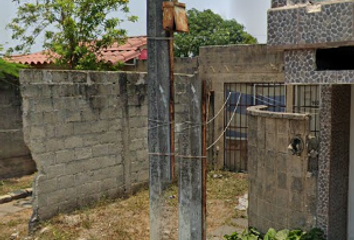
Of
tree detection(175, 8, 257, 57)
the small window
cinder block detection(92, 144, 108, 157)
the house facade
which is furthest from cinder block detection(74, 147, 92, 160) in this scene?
tree detection(175, 8, 257, 57)

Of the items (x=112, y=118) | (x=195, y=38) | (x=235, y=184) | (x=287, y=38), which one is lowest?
(x=235, y=184)

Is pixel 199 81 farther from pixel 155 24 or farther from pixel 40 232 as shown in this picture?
pixel 40 232

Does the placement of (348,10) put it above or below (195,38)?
below

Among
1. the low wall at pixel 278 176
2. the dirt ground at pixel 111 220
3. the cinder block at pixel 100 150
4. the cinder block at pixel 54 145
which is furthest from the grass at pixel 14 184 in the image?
the low wall at pixel 278 176

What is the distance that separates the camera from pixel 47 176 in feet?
22.1

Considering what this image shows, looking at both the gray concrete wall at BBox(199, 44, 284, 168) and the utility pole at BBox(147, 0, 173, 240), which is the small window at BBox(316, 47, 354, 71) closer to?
the utility pole at BBox(147, 0, 173, 240)

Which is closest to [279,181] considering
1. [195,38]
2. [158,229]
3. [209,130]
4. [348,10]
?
[158,229]

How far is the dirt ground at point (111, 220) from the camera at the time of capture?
6215 mm

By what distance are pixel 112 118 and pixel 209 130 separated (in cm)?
340

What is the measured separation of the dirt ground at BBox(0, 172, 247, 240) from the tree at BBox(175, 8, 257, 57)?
16.1 m

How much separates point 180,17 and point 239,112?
7109mm

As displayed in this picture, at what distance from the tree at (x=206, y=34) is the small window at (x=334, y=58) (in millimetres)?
18335

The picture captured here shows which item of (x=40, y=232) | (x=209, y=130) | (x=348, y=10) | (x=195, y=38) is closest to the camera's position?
(x=348, y=10)

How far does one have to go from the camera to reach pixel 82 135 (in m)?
7.32
